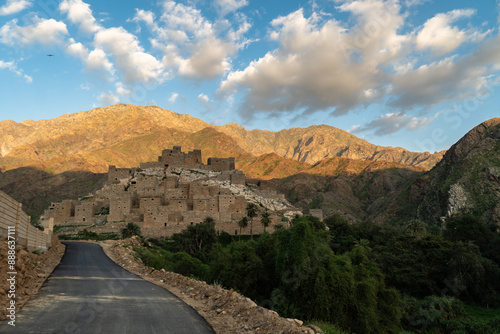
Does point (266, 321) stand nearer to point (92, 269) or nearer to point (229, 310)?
point (229, 310)

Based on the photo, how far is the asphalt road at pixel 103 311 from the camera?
7.71 metres

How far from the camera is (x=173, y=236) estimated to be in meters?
59.4

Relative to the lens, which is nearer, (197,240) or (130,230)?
(197,240)

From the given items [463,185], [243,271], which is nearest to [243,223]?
[243,271]

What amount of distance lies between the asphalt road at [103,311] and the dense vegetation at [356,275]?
6574 millimetres

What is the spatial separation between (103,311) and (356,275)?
46.8 feet

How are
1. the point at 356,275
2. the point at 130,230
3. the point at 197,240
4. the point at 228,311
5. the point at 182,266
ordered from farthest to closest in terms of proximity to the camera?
the point at 130,230, the point at 197,240, the point at 182,266, the point at 356,275, the point at 228,311

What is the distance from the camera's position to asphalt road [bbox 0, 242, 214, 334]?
771 centimetres

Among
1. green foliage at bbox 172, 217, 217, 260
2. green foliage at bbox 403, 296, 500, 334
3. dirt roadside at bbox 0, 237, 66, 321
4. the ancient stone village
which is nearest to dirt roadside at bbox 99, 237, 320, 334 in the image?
dirt roadside at bbox 0, 237, 66, 321

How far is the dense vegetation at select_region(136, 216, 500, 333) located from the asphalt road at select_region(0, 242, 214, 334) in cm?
657

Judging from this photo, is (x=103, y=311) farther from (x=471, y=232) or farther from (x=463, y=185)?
(x=463, y=185)

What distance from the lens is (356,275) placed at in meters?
18.4

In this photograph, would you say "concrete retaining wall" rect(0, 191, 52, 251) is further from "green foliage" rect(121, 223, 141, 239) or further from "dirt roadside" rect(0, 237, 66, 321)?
"green foliage" rect(121, 223, 141, 239)

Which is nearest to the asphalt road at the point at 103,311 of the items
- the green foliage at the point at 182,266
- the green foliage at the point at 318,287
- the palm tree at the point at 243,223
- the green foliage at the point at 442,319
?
the green foliage at the point at 318,287
